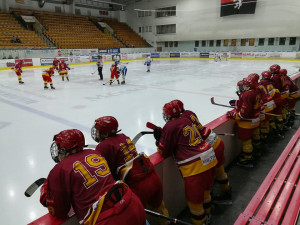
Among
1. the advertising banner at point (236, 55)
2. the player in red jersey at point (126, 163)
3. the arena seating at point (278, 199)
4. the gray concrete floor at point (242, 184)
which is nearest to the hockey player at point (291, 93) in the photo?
the gray concrete floor at point (242, 184)

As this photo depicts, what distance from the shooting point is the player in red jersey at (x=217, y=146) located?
209 cm

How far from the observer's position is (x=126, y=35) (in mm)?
31266

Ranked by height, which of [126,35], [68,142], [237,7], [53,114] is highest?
[237,7]

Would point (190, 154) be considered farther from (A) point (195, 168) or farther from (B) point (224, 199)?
(B) point (224, 199)

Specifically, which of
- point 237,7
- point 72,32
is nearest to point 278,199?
point 237,7

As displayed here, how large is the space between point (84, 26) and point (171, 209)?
96.2 feet

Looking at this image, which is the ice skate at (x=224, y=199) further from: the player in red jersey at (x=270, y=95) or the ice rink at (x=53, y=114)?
the player in red jersey at (x=270, y=95)

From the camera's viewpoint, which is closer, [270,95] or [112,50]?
[270,95]

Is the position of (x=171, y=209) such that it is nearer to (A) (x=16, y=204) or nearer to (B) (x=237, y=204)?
(B) (x=237, y=204)

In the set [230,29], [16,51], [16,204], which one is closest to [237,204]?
[16,204]

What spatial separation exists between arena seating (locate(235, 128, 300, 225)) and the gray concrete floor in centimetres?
32

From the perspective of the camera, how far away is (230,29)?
83.9 ft

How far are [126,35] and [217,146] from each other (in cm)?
3123

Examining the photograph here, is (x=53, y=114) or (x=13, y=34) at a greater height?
(x=13, y=34)
